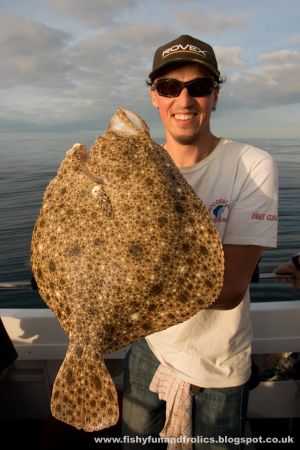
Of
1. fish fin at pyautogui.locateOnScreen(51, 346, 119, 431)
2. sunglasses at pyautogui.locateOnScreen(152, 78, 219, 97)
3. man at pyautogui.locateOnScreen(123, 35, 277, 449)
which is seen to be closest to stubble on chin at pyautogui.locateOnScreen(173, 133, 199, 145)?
man at pyautogui.locateOnScreen(123, 35, 277, 449)

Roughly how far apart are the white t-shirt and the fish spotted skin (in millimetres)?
600

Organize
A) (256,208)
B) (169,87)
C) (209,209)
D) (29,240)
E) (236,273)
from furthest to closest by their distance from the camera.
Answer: (29,240)
(169,87)
(209,209)
(256,208)
(236,273)

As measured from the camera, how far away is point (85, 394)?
4.88 ft

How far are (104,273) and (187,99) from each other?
1333 mm

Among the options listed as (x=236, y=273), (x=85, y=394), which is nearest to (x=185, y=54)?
(x=236, y=273)

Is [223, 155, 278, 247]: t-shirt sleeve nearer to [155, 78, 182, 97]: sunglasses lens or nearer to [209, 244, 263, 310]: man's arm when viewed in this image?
[209, 244, 263, 310]: man's arm

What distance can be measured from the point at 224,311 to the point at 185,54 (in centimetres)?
163

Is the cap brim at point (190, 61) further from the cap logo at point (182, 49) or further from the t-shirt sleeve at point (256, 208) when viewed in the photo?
the t-shirt sleeve at point (256, 208)

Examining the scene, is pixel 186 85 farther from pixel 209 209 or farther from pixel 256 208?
pixel 256 208

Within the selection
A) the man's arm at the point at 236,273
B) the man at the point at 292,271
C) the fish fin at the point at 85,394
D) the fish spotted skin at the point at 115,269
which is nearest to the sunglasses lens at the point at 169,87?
the fish spotted skin at the point at 115,269

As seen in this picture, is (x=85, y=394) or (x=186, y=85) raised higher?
(x=186, y=85)

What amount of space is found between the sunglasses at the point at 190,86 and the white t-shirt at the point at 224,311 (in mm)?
340

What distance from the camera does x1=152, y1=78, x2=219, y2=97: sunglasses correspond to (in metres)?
2.25

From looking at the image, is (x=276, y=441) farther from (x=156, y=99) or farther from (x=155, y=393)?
(x=156, y=99)
